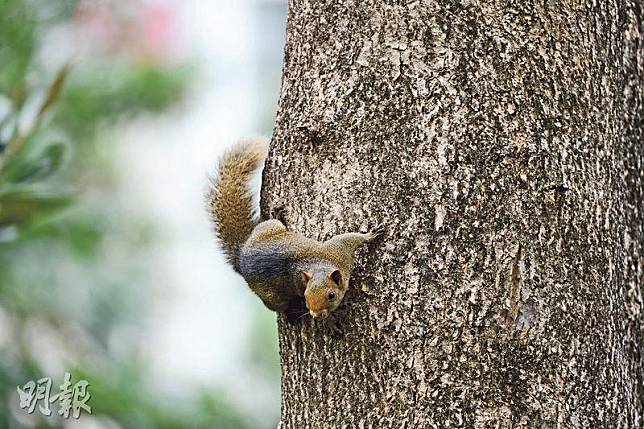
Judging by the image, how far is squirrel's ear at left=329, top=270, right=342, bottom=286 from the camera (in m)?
1.24

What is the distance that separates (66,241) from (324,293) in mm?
1959

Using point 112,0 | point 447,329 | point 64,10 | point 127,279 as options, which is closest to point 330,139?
point 447,329

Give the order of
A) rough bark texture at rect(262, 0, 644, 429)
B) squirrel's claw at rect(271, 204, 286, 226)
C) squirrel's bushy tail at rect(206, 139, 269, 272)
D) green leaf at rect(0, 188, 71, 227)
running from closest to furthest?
rough bark texture at rect(262, 0, 644, 429)
squirrel's claw at rect(271, 204, 286, 226)
squirrel's bushy tail at rect(206, 139, 269, 272)
green leaf at rect(0, 188, 71, 227)

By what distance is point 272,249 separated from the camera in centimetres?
131

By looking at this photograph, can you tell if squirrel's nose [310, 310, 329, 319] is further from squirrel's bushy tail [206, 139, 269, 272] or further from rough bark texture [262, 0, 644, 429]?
squirrel's bushy tail [206, 139, 269, 272]

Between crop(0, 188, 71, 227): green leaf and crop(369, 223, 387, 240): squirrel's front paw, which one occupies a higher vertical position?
crop(0, 188, 71, 227): green leaf

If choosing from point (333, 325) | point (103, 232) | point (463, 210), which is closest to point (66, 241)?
point (103, 232)

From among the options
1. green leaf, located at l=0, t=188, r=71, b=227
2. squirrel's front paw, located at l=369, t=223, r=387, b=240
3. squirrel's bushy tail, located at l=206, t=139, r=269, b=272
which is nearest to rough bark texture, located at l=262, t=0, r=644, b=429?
squirrel's front paw, located at l=369, t=223, r=387, b=240

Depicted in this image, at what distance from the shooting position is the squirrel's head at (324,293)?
1.21 m

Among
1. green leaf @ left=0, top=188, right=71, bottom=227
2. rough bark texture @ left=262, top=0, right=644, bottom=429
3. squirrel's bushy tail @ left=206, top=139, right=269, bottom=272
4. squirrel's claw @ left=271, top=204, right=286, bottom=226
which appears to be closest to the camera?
rough bark texture @ left=262, top=0, right=644, bottom=429

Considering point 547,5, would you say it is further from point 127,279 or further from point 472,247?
point 127,279

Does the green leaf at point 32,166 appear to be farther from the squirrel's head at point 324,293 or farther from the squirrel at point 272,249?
the squirrel's head at point 324,293

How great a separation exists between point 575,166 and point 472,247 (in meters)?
0.20

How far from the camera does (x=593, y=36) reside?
1312 mm
